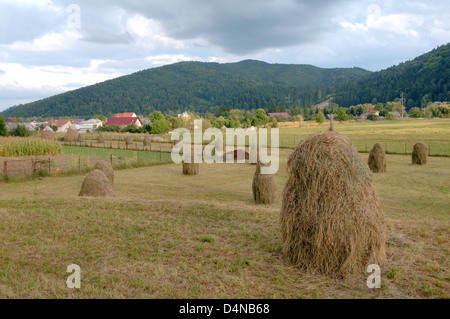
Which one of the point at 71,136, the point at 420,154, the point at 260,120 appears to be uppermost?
the point at 260,120

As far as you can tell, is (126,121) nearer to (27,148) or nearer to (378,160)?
(27,148)

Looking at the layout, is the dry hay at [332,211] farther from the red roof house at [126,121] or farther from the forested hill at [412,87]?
the forested hill at [412,87]

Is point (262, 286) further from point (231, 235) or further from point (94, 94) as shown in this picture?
point (94, 94)

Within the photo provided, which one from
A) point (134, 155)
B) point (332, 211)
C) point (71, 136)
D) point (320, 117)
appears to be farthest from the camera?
point (320, 117)

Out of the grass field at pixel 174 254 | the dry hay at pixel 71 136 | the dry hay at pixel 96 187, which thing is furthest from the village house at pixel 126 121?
the grass field at pixel 174 254

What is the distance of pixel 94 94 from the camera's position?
191 meters

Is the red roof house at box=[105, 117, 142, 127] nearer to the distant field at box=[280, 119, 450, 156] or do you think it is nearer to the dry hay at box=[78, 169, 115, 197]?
the distant field at box=[280, 119, 450, 156]

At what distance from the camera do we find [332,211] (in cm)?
577

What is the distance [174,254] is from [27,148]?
33154 millimetres

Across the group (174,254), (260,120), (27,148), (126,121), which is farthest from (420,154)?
(126,121)

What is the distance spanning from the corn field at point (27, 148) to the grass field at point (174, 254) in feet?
82.2

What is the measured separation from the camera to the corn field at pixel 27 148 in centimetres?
3319

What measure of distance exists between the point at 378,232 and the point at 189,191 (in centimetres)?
1296
